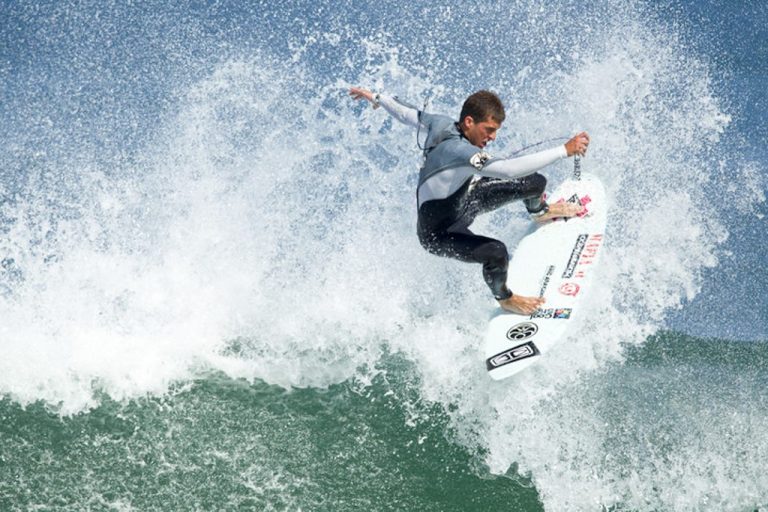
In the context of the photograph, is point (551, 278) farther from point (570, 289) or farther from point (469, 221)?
point (469, 221)

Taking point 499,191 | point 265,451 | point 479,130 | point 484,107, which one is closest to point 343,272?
point 499,191

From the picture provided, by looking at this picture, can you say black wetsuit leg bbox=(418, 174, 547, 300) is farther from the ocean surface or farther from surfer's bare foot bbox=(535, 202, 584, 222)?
the ocean surface

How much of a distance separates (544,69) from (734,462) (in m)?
5.83


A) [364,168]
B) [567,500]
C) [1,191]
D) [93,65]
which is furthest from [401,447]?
[93,65]

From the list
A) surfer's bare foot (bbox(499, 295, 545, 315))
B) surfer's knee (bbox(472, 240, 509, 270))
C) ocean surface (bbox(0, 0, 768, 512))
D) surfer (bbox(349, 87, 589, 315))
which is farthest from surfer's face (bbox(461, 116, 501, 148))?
ocean surface (bbox(0, 0, 768, 512))

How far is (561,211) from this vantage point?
7.00m

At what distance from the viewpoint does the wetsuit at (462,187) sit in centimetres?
545

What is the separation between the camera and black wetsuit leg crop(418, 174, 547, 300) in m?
5.91

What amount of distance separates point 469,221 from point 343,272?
6.46 ft

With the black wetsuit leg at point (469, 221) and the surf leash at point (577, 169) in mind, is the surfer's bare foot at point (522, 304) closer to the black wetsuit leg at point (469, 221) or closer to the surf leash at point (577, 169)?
the black wetsuit leg at point (469, 221)

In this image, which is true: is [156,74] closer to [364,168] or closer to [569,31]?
[364,168]

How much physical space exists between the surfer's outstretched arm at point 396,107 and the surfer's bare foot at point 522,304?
156 centimetres

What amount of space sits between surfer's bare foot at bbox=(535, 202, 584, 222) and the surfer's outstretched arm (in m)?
1.57

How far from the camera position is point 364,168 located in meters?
8.58
